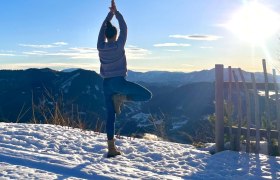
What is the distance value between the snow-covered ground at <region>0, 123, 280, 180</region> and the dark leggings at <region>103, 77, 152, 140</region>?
0.69m

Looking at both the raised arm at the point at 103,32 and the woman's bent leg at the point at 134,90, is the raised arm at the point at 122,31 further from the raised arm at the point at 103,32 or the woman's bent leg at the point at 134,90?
the woman's bent leg at the point at 134,90

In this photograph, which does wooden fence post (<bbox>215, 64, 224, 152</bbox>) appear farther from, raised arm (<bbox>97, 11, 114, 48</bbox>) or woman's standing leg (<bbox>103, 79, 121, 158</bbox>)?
raised arm (<bbox>97, 11, 114, 48</bbox>)

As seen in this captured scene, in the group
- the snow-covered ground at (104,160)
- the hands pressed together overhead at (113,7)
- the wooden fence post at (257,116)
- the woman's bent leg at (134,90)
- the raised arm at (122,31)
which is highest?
the hands pressed together overhead at (113,7)

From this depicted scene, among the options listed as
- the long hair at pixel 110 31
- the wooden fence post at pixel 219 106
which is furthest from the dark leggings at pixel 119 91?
the wooden fence post at pixel 219 106

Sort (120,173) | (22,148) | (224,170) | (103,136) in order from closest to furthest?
1. (120,173)
2. (224,170)
3. (22,148)
4. (103,136)

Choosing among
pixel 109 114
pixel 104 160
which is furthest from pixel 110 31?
pixel 104 160

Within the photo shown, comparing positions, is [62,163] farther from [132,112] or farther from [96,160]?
[132,112]

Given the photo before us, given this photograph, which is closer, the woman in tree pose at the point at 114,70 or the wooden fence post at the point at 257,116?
the woman in tree pose at the point at 114,70

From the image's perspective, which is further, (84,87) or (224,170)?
(84,87)

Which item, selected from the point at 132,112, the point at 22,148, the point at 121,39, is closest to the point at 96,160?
the point at 22,148

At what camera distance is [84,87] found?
16750 centimetres

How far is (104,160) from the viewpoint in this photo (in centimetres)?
634

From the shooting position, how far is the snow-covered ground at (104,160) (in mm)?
5441

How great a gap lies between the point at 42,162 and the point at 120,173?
3.66ft
